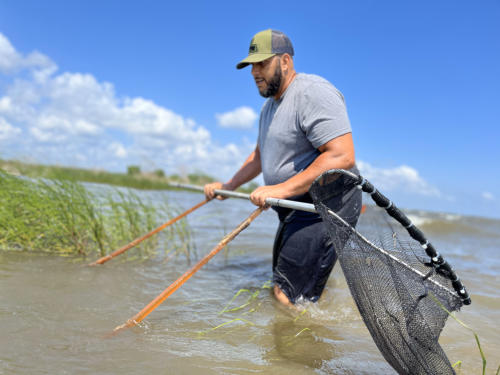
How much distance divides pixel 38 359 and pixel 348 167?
7.44ft

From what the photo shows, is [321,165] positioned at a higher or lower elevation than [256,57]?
lower

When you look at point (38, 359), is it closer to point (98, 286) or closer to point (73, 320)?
point (73, 320)

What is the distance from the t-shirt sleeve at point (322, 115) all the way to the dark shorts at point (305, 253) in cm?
50

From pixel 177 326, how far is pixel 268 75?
6.77 ft

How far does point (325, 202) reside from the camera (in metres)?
2.21

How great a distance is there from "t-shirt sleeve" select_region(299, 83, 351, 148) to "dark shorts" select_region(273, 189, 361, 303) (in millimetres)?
502

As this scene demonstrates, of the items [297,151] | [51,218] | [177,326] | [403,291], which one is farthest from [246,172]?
[403,291]

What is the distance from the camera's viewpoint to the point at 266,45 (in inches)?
121

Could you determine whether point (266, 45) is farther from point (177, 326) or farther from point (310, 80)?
point (177, 326)

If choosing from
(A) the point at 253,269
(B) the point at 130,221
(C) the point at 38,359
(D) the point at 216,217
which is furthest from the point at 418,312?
(D) the point at 216,217

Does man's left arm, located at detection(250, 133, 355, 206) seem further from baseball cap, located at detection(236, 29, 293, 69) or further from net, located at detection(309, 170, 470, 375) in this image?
baseball cap, located at detection(236, 29, 293, 69)

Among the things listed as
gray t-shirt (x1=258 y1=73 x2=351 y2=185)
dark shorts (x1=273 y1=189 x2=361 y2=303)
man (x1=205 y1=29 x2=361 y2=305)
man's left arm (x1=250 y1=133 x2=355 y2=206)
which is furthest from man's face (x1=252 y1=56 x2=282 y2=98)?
dark shorts (x1=273 y1=189 x2=361 y2=303)

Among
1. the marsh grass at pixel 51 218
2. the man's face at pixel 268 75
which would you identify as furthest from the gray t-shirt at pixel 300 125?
the marsh grass at pixel 51 218


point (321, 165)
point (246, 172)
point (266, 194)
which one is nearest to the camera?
point (321, 165)
